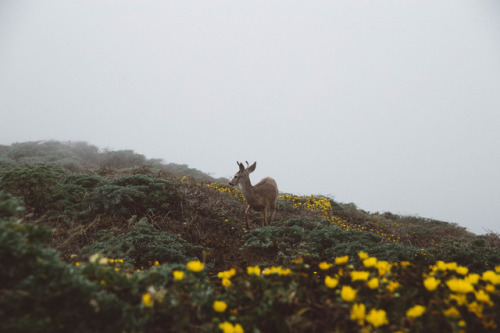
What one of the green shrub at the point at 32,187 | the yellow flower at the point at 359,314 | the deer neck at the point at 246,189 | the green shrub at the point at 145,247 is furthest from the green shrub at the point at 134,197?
the yellow flower at the point at 359,314

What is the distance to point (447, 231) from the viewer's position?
42.4ft

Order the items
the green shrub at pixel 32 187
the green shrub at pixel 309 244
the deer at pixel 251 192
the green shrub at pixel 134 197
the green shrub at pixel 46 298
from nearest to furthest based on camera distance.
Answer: the green shrub at pixel 46 298 < the green shrub at pixel 309 244 < the green shrub at pixel 32 187 < the green shrub at pixel 134 197 < the deer at pixel 251 192

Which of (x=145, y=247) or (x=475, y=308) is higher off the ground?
(x=475, y=308)

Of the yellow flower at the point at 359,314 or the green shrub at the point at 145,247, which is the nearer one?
the yellow flower at the point at 359,314

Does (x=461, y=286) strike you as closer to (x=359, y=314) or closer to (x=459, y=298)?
(x=459, y=298)

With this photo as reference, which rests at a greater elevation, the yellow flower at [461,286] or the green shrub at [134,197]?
the yellow flower at [461,286]

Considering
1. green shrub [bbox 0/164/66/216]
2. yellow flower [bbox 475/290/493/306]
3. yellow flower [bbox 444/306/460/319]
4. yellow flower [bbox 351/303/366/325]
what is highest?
yellow flower [bbox 475/290/493/306]

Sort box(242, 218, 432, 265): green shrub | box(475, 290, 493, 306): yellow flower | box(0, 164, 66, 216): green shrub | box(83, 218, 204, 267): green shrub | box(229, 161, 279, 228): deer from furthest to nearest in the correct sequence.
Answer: box(229, 161, 279, 228): deer
box(0, 164, 66, 216): green shrub
box(242, 218, 432, 265): green shrub
box(83, 218, 204, 267): green shrub
box(475, 290, 493, 306): yellow flower

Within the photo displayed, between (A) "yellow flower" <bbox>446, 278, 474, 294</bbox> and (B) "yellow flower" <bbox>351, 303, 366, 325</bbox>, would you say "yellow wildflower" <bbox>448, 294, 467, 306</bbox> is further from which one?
(B) "yellow flower" <bbox>351, 303, 366, 325</bbox>

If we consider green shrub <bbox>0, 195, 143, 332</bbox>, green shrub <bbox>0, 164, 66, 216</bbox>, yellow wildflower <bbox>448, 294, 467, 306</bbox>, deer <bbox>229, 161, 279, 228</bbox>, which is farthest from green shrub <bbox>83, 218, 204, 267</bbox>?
yellow wildflower <bbox>448, 294, 467, 306</bbox>

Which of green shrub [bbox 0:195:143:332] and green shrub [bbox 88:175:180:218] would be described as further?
green shrub [bbox 88:175:180:218]

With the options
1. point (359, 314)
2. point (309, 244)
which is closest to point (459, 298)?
point (359, 314)

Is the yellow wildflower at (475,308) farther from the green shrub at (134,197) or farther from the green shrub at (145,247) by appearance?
the green shrub at (134,197)

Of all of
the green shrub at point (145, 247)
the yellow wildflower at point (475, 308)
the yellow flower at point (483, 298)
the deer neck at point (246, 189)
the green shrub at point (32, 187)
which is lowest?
the green shrub at point (145, 247)
